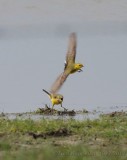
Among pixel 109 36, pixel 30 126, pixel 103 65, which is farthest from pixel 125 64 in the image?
pixel 30 126

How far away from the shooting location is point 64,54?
1404 centimetres

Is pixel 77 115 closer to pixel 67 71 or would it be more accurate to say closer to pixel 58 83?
pixel 58 83

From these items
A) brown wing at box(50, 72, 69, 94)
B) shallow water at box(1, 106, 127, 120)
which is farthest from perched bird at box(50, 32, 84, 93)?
shallow water at box(1, 106, 127, 120)

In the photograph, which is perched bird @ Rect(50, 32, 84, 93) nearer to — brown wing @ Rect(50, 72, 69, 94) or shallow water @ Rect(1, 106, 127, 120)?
brown wing @ Rect(50, 72, 69, 94)

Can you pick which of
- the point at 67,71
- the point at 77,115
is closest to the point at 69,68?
the point at 67,71

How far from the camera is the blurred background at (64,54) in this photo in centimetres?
1240

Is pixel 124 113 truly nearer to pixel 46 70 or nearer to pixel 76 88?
pixel 76 88

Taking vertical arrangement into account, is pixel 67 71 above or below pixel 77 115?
above

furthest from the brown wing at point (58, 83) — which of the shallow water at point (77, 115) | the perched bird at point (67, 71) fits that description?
the shallow water at point (77, 115)

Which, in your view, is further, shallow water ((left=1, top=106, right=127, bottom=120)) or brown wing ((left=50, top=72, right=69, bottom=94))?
brown wing ((left=50, top=72, right=69, bottom=94))

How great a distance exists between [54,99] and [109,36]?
14.6 feet

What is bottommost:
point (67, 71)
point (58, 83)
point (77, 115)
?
→ point (77, 115)

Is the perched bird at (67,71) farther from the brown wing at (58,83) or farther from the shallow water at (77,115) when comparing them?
the shallow water at (77,115)

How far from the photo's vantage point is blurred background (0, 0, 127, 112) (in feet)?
40.7
